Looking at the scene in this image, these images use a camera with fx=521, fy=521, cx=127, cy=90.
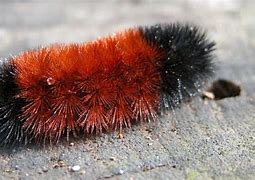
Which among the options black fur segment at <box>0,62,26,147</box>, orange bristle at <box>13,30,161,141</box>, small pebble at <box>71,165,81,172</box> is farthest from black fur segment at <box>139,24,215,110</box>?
black fur segment at <box>0,62,26,147</box>

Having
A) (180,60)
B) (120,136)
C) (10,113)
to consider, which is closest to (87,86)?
(120,136)

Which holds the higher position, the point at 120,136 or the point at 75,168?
the point at 120,136

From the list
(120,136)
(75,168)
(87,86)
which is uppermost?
(87,86)

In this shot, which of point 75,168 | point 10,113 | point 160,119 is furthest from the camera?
point 160,119

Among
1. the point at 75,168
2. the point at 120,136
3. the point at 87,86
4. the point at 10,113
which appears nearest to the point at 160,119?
the point at 120,136

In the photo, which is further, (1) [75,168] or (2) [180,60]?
(2) [180,60]

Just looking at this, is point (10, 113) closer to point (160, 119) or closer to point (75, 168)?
point (75, 168)

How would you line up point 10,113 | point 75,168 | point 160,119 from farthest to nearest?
point 160,119 → point 10,113 → point 75,168

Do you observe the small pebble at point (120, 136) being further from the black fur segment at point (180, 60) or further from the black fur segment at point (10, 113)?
the black fur segment at point (10, 113)
